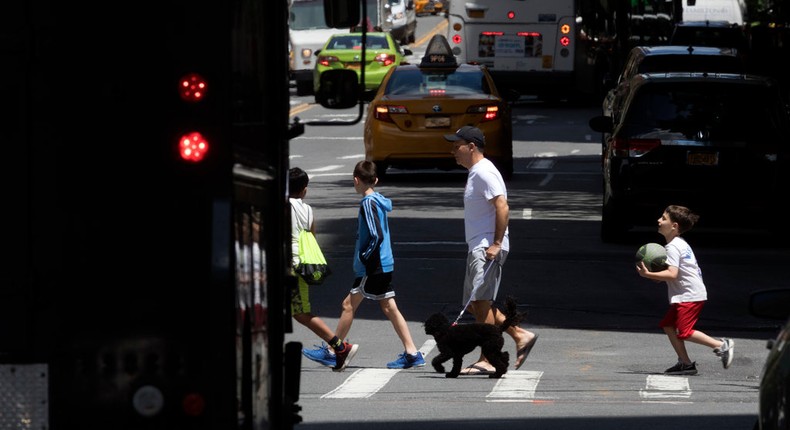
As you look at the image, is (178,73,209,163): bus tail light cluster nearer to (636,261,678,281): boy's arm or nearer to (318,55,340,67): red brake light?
(636,261,678,281): boy's arm

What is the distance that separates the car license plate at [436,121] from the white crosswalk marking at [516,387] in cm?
1266

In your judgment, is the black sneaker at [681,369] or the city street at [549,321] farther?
the black sneaker at [681,369]

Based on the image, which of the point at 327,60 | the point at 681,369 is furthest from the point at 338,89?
the point at 327,60

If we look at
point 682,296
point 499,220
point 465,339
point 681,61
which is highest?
point 681,61

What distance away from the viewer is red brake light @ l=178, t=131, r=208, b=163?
5.14 metres

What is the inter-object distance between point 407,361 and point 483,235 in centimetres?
102

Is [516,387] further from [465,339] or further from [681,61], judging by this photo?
[681,61]

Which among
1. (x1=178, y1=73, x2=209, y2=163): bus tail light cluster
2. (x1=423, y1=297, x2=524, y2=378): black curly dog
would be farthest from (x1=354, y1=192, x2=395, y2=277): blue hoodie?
(x1=178, y1=73, x2=209, y2=163): bus tail light cluster

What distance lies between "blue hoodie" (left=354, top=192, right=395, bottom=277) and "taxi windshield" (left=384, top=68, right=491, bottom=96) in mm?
12497

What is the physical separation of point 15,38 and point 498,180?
7278 mm

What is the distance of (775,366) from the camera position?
5.75m

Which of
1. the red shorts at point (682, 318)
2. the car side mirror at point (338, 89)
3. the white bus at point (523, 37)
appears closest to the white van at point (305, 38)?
the white bus at point (523, 37)

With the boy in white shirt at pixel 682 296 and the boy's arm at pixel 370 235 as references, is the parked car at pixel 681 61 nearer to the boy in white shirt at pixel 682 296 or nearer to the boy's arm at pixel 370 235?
the boy in white shirt at pixel 682 296

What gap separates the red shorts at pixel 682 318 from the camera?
12.2m
